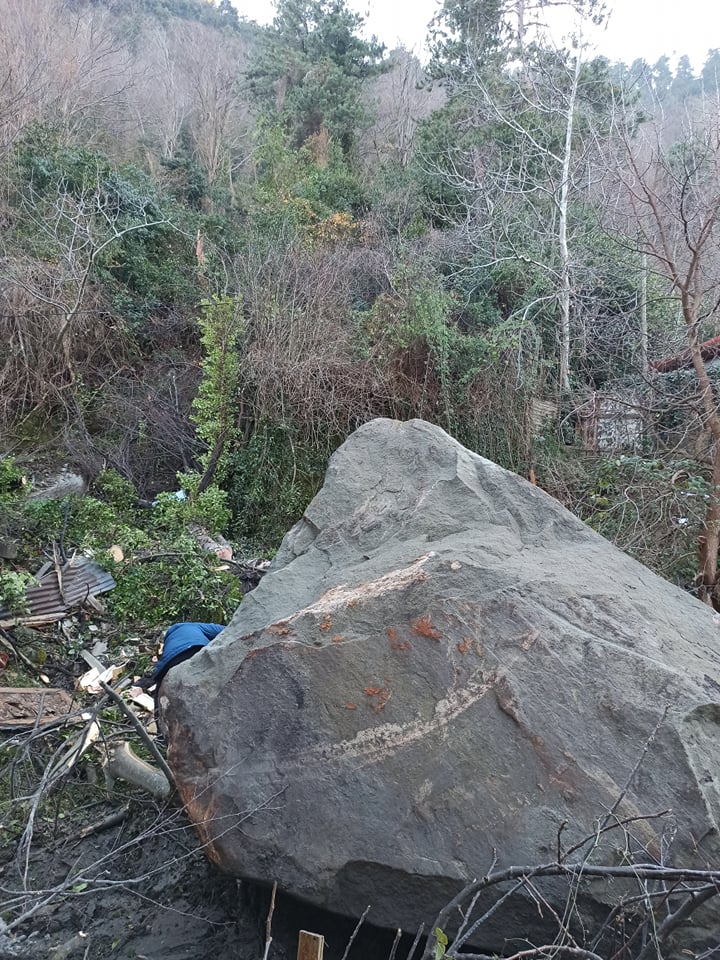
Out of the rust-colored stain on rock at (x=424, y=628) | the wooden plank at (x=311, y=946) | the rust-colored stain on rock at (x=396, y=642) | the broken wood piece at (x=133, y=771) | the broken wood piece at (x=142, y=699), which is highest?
the rust-colored stain on rock at (x=424, y=628)

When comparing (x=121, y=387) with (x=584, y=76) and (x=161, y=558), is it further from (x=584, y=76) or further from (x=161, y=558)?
(x=584, y=76)

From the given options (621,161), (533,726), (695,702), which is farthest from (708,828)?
(621,161)

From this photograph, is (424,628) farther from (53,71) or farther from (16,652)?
(53,71)

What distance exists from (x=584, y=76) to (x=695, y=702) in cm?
1191

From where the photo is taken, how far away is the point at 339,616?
9.51 ft

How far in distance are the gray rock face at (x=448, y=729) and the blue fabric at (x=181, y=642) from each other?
662 millimetres

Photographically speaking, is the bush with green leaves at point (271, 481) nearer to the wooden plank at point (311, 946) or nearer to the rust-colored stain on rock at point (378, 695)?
the rust-colored stain on rock at point (378, 695)

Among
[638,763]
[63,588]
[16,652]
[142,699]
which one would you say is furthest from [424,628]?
[63,588]

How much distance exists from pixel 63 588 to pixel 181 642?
7.84 feet

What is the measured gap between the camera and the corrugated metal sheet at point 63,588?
5.53 meters

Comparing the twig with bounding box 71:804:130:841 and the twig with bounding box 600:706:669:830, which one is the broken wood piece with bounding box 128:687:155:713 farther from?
the twig with bounding box 600:706:669:830

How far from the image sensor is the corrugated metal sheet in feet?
18.1

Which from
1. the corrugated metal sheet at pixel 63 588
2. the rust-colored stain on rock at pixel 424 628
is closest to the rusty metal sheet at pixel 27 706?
the corrugated metal sheet at pixel 63 588

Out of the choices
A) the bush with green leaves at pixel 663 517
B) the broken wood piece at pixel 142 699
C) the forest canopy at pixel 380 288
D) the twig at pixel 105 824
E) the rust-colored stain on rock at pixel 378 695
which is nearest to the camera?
the rust-colored stain on rock at pixel 378 695
